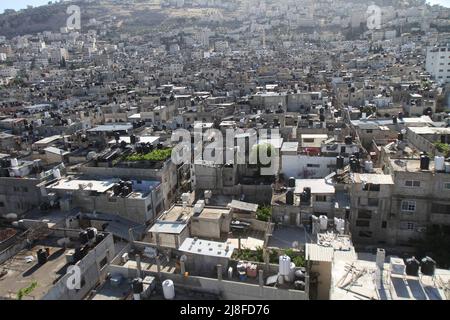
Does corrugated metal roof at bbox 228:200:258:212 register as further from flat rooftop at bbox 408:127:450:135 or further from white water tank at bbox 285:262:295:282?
flat rooftop at bbox 408:127:450:135

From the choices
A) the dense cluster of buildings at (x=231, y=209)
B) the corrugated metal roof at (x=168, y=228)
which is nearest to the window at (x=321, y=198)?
the dense cluster of buildings at (x=231, y=209)

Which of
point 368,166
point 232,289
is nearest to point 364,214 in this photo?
point 368,166

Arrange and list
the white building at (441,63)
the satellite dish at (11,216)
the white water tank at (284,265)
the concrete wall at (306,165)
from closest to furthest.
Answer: the white water tank at (284,265)
the satellite dish at (11,216)
the concrete wall at (306,165)
the white building at (441,63)

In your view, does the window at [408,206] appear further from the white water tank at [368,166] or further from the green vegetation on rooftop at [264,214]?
the green vegetation on rooftop at [264,214]

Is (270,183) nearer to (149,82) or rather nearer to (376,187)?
(376,187)

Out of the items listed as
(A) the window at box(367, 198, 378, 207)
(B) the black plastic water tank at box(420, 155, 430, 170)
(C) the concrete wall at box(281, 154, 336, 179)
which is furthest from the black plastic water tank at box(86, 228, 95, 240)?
(B) the black plastic water tank at box(420, 155, 430, 170)

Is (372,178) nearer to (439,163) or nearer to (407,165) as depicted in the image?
(407,165)
